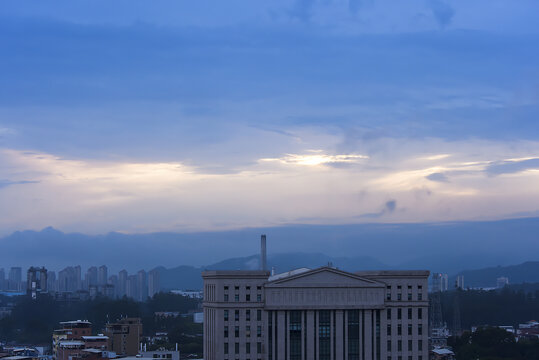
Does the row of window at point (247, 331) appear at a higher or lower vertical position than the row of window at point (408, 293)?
lower

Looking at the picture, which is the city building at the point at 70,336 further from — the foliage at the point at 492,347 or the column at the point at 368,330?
the foliage at the point at 492,347

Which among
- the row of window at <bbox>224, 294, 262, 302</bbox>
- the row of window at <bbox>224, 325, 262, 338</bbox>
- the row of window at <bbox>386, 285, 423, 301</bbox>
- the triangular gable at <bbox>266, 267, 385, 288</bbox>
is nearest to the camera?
the row of window at <bbox>224, 325, 262, 338</bbox>

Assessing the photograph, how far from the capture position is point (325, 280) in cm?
8400

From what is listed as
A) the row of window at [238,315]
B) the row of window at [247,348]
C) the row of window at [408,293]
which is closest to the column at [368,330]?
the row of window at [408,293]

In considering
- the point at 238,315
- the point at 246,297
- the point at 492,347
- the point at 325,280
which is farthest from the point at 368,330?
the point at 492,347

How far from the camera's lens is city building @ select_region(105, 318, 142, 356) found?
130 meters

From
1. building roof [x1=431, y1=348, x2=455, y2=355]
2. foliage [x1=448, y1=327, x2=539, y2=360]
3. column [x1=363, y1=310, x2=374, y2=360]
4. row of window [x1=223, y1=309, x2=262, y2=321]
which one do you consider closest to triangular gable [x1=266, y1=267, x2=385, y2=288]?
column [x1=363, y1=310, x2=374, y2=360]

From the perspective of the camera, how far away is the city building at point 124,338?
5123 inches

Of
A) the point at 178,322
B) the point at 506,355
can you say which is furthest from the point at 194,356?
the point at 178,322

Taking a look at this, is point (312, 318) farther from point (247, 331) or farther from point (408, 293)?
point (408, 293)

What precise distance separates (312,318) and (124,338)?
179ft

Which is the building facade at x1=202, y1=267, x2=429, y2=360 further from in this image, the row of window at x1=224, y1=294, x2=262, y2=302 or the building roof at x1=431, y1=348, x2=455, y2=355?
the building roof at x1=431, y1=348, x2=455, y2=355

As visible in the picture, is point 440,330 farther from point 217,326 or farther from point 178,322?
point 217,326

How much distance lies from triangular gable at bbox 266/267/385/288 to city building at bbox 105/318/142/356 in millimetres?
52229
